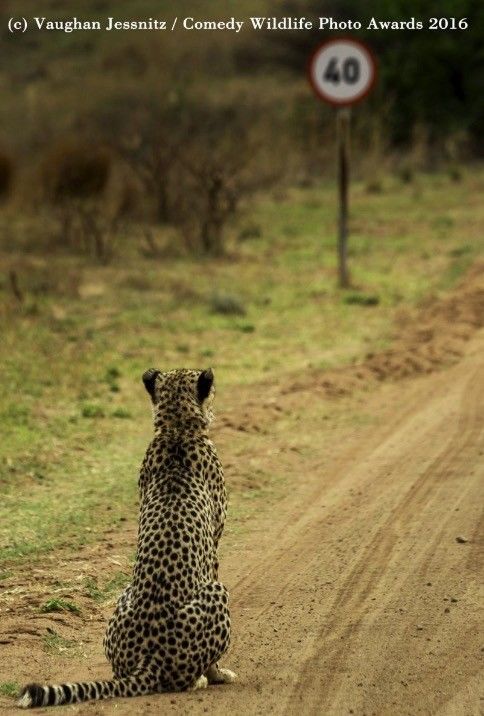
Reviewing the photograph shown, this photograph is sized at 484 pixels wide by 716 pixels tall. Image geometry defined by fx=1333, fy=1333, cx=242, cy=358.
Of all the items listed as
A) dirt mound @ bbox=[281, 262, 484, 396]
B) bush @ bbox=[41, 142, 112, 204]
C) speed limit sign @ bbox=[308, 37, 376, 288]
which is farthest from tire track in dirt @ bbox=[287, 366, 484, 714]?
bush @ bbox=[41, 142, 112, 204]

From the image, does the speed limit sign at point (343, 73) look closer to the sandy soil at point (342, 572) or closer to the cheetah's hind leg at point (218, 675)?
the sandy soil at point (342, 572)

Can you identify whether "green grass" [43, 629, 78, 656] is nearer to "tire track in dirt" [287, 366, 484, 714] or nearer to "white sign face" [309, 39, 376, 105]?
"tire track in dirt" [287, 366, 484, 714]

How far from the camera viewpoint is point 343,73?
1367cm

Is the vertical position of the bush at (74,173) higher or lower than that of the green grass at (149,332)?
higher

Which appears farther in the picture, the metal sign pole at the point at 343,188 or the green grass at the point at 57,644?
the metal sign pole at the point at 343,188

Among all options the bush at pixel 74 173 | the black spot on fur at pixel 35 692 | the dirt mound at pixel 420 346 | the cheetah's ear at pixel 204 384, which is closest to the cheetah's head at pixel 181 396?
the cheetah's ear at pixel 204 384

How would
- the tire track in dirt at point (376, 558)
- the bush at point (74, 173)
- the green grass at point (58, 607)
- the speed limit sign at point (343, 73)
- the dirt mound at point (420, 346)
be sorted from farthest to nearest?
the bush at point (74, 173) → the speed limit sign at point (343, 73) → the dirt mound at point (420, 346) → the green grass at point (58, 607) → the tire track in dirt at point (376, 558)

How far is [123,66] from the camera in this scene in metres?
38.5

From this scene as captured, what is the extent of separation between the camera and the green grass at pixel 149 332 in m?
7.85

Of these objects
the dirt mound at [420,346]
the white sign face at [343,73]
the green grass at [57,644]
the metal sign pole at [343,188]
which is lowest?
the green grass at [57,644]

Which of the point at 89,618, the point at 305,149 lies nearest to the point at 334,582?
the point at 89,618

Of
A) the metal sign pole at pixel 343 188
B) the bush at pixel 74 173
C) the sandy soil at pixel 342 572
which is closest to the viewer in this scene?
the sandy soil at pixel 342 572

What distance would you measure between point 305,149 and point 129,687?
69.7 feet

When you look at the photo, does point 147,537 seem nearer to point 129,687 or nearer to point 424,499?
point 129,687
